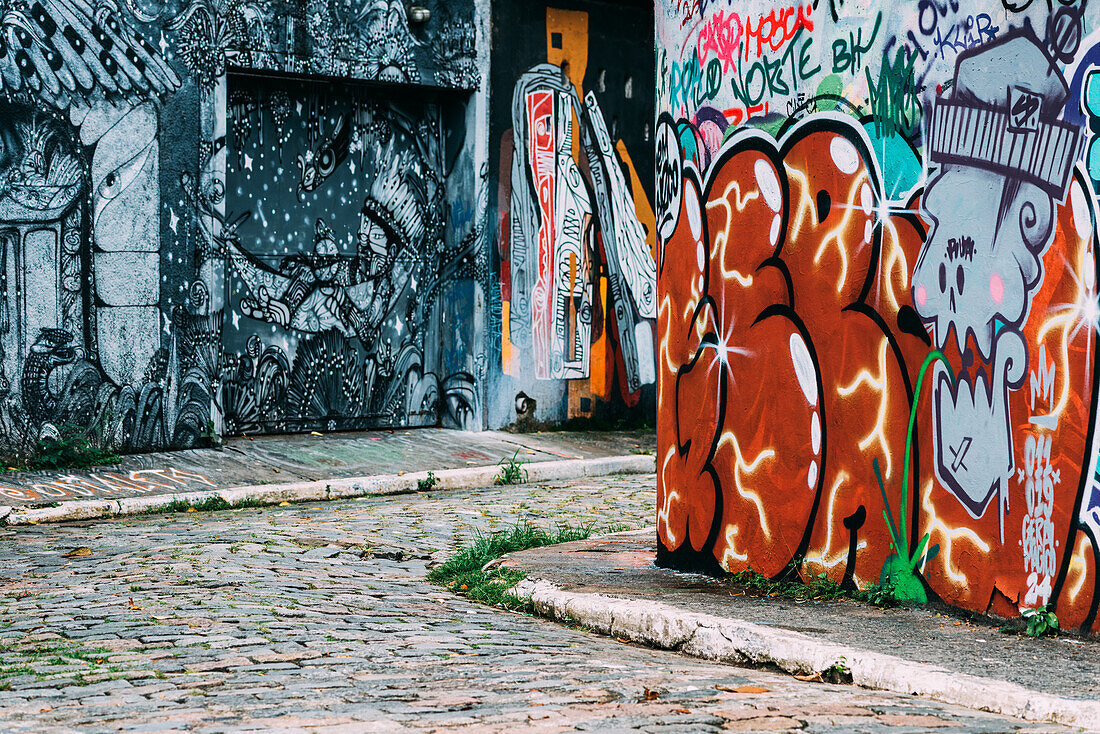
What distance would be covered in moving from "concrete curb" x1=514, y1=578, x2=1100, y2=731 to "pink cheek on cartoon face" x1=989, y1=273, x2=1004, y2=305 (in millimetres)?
1503

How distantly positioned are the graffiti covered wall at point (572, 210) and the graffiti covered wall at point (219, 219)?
0.44 meters

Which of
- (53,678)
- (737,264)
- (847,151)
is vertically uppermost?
(847,151)

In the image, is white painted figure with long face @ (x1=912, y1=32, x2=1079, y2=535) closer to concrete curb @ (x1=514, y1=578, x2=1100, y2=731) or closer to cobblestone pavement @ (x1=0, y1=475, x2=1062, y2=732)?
concrete curb @ (x1=514, y1=578, x2=1100, y2=731)

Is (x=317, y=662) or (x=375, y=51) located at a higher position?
(x=375, y=51)

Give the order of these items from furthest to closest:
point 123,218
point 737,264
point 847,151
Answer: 1. point 123,218
2. point 737,264
3. point 847,151

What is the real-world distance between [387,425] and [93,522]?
416 centimetres

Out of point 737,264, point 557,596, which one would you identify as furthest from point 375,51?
point 557,596

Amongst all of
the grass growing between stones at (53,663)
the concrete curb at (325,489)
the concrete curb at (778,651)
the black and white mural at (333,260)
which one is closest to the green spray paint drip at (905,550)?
the concrete curb at (778,651)

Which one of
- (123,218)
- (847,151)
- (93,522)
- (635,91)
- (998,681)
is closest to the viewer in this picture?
(998,681)

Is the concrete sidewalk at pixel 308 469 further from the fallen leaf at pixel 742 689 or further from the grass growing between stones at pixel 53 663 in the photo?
the fallen leaf at pixel 742 689

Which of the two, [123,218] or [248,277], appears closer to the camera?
[123,218]

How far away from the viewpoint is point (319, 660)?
201 inches

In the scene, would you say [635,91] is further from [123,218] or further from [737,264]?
[737,264]

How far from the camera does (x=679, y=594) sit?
6.37 meters
